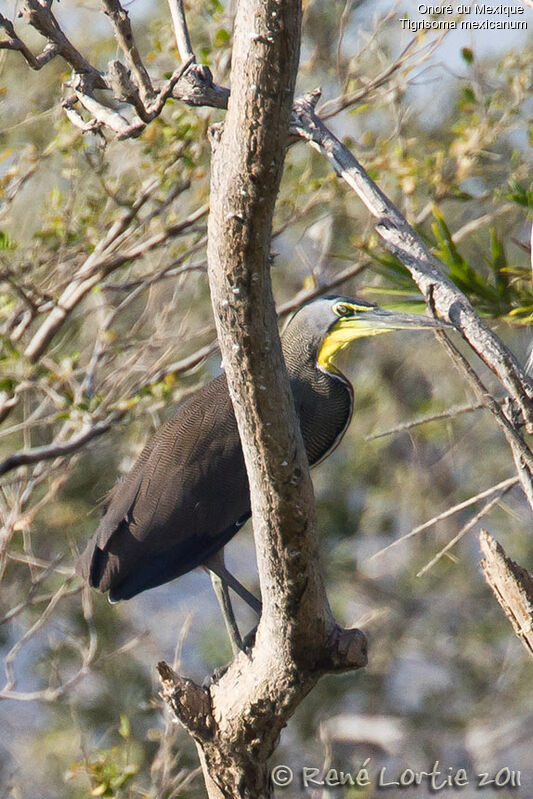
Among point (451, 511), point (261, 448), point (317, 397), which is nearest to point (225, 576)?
point (317, 397)

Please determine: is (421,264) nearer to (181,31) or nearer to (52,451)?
(181,31)

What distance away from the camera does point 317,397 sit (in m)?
3.40

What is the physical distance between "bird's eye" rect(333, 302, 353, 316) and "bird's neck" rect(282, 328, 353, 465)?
139 mm

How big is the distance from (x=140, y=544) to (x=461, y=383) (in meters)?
4.21

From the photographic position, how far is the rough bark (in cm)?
164

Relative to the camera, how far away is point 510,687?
757 cm

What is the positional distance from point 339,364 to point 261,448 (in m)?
5.30

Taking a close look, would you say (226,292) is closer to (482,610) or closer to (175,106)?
(175,106)

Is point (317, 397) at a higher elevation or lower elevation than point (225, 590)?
higher

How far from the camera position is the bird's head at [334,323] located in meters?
3.20

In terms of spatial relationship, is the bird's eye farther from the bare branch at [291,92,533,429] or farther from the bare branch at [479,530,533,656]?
the bare branch at [479,530,533,656]

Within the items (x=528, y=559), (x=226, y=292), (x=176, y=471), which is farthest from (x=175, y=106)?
(x=528, y=559)

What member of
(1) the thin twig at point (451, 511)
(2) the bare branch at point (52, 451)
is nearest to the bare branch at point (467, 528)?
(1) the thin twig at point (451, 511)

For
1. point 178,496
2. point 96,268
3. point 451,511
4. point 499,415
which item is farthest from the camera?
point 96,268
